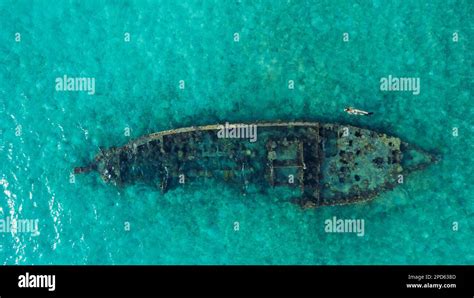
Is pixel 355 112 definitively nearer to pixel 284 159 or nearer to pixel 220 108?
pixel 284 159

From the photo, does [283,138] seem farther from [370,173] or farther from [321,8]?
[321,8]

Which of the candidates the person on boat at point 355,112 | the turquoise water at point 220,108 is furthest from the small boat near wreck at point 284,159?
the person on boat at point 355,112

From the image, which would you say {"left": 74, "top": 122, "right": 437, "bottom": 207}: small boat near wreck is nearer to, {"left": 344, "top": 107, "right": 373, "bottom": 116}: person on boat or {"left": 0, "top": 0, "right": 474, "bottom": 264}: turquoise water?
{"left": 0, "top": 0, "right": 474, "bottom": 264}: turquoise water

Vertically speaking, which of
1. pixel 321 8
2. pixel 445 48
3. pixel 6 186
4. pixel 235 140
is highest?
pixel 321 8

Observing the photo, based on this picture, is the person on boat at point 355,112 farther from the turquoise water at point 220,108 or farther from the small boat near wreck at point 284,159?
the small boat near wreck at point 284,159
